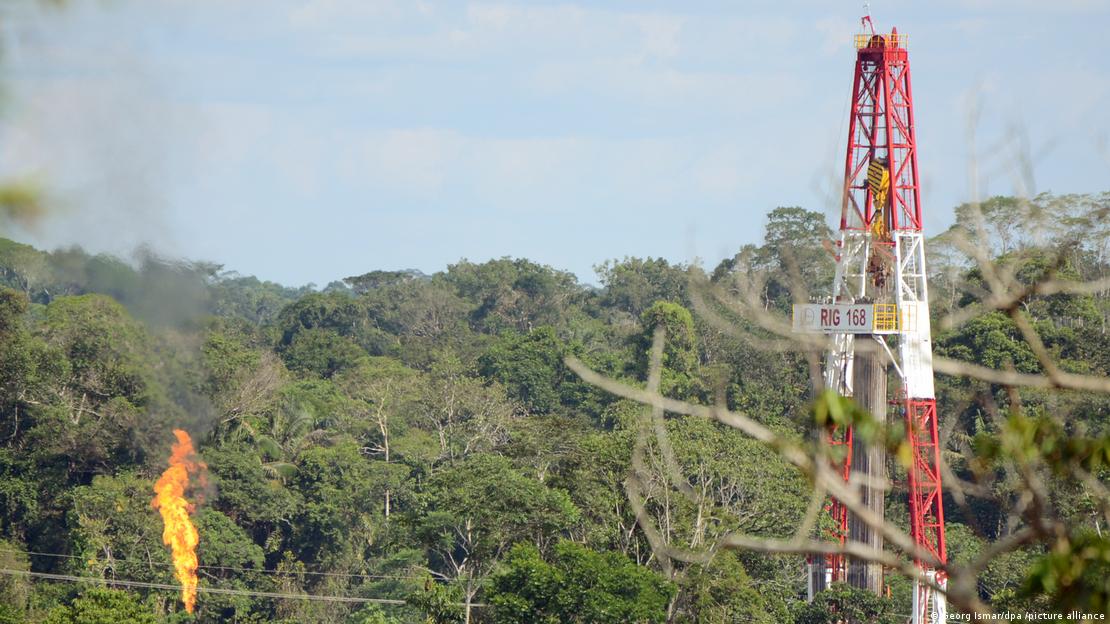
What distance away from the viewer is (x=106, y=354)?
4056cm

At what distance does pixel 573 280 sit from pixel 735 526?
4822 cm

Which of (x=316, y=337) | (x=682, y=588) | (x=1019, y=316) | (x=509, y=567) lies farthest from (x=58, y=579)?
(x=1019, y=316)

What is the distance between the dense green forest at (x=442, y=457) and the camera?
92.2 feet

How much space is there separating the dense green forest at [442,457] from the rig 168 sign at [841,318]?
1146mm

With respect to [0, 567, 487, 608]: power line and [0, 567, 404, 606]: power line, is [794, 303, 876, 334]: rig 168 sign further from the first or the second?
[0, 567, 404, 606]: power line

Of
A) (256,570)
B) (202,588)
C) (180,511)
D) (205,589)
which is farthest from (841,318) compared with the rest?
(180,511)

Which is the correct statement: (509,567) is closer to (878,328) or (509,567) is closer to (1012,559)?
(878,328)

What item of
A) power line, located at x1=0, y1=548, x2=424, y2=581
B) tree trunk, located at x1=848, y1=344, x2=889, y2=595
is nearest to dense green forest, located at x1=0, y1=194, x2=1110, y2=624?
power line, located at x1=0, y1=548, x2=424, y2=581

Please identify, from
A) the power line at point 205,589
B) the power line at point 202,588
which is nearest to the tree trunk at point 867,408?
the power line at point 205,589

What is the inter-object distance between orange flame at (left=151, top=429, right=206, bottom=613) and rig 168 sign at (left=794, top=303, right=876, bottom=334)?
55.5 ft

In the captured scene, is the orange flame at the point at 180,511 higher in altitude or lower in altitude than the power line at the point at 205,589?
higher

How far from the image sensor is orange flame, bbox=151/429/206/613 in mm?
37125

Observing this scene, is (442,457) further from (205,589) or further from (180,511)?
(205,589)

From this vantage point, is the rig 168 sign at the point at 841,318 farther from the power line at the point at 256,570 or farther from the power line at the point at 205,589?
the power line at the point at 205,589
